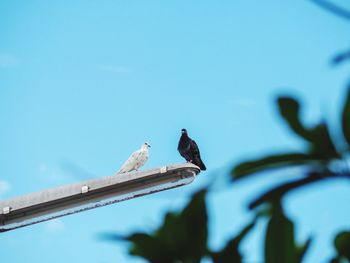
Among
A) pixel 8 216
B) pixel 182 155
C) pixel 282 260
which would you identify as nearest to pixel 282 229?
pixel 282 260

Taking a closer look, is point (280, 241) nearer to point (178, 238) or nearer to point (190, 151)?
point (178, 238)

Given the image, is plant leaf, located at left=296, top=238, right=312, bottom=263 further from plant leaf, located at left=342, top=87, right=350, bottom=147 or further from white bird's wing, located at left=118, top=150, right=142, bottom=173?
white bird's wing, located at left=118, top=150, right=142, bottom=173

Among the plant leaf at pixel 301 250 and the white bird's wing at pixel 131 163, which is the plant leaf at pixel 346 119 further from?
the white bird's wing at pixel 131 163

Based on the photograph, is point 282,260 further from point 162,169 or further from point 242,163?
point 162,169

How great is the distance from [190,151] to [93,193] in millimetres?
6029

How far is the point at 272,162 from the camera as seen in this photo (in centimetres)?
120

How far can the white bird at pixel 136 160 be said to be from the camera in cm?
1242

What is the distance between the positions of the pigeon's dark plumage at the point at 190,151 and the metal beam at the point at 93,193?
5.53 meters

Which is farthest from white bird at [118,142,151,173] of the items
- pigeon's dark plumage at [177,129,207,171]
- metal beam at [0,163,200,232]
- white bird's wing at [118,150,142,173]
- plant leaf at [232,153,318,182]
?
plant leaf at [232,153,318,182]

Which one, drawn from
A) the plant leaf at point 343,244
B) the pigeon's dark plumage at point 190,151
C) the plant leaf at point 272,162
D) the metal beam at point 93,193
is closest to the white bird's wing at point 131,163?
the pigeon's dark plumage at point 190,151

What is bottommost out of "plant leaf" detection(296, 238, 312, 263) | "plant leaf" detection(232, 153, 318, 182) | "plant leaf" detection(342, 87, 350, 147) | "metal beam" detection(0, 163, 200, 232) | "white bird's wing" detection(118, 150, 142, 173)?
"plant leaf" detection(296, 238, 312, 263)

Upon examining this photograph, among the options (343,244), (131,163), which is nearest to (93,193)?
(343,244)

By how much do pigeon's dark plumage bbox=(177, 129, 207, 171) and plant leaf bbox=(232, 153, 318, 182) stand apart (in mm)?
11132

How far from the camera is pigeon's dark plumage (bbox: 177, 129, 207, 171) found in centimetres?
1242
